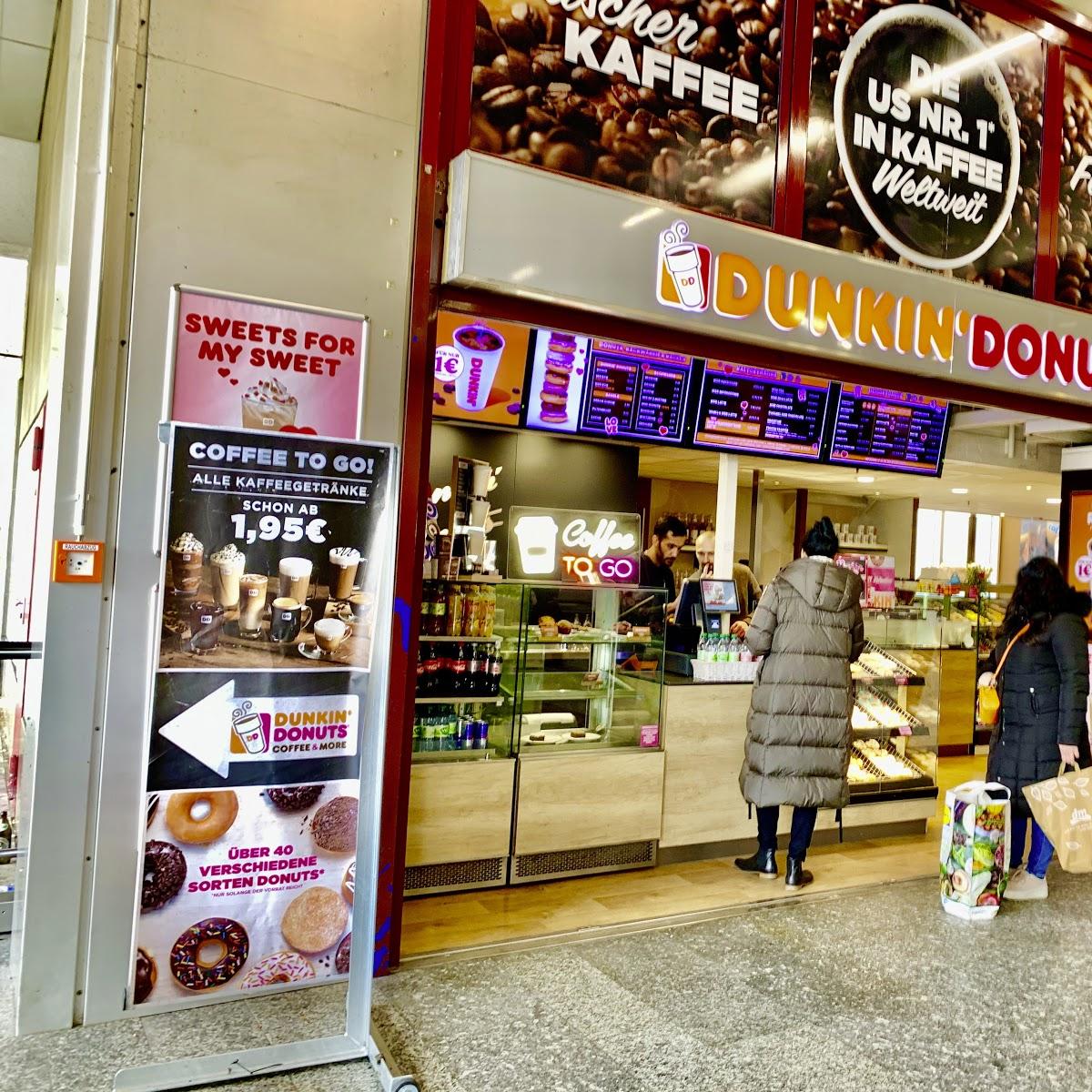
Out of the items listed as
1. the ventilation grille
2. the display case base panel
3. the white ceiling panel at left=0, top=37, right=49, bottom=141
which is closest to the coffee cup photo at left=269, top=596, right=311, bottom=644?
the ventilation grille

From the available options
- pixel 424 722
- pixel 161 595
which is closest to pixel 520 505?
pixel 424 722

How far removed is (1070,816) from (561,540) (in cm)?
392

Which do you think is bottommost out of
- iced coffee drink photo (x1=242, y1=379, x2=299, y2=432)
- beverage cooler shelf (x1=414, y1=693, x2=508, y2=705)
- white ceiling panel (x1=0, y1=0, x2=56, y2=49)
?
beverage cooler shelf (x1=414, y1=693, x2=508, y2=705)

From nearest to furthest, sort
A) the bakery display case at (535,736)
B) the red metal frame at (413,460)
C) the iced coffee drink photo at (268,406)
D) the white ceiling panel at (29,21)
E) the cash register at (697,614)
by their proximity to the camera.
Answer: the iced coffee drink photo at (268,406) → the red metal frame at (413,460) → the bakery display case at (535,736) → the white ceiling panel at (29,21) → the cash register at (697,614)

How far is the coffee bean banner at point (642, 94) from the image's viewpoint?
3.60 metres

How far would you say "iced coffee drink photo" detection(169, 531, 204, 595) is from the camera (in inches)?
104

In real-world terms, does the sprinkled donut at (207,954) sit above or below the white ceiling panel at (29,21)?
below

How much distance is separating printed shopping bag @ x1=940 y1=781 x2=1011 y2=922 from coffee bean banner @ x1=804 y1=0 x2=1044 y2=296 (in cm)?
249

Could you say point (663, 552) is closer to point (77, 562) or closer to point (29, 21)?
point (77, 562)

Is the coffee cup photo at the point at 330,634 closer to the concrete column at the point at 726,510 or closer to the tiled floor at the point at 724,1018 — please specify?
the tiled floor at the point at 724,1018

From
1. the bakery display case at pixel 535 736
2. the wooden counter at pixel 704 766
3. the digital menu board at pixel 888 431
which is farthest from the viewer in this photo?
the digital menu board at pixel 888 431

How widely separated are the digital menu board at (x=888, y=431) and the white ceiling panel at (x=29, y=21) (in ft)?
17.2

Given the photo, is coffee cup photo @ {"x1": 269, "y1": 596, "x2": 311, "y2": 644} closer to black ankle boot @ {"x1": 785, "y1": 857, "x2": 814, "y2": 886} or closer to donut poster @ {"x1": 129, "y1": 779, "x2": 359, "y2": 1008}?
donut poster @ {"x1": 129, "y1": 779, "x2": 359, "y2": 1008}

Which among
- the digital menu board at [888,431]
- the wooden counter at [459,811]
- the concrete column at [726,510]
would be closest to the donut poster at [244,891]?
the wooden counter at [459,811]
